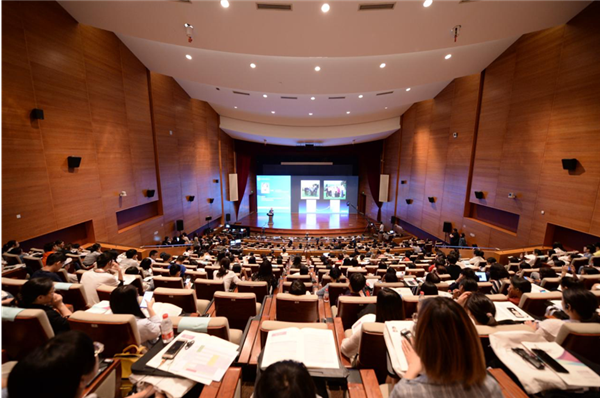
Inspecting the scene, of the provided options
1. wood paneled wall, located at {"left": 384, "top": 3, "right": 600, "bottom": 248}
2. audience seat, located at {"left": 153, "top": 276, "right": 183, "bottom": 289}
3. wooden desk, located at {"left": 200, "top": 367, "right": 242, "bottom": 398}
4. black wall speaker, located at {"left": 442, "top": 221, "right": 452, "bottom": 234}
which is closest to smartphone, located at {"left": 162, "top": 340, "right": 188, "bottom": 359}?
wooden desk, located at {"left": 200, "top": 367, "right": 242, "bottom": 398}

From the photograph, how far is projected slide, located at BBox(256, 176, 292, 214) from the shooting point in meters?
21.5

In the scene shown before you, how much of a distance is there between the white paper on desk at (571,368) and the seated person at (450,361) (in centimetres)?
72

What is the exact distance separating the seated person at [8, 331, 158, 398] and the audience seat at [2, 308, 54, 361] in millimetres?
1006

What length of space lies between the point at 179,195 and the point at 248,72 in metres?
6.51

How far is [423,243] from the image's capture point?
12.2 metres

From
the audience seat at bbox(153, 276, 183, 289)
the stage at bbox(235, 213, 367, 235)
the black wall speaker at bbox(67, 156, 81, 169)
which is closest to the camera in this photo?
the audience seat at bbox(153, 276, 183, 289)

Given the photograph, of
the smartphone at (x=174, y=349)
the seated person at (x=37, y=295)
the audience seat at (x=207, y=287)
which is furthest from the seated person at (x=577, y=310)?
the seated person at (x=37, y=295)

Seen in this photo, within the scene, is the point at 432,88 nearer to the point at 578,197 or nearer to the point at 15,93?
the point at 578,197

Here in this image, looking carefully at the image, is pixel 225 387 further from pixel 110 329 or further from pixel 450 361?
pixel 450 361

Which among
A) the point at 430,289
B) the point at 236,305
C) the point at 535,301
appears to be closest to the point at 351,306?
the point at 430,289

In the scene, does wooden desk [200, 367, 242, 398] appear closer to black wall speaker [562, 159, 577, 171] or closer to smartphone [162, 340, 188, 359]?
smartphone [162, 340, 188, 359]

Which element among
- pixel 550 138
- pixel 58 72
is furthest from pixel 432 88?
pixel 58 72

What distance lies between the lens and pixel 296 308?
303cm

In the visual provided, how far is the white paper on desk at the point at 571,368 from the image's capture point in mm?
1562
